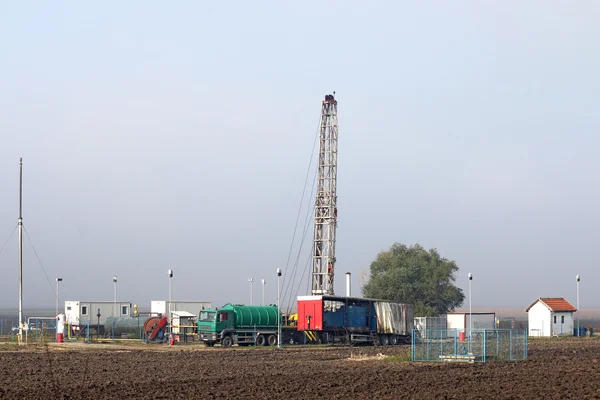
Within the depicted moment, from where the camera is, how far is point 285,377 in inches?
1133

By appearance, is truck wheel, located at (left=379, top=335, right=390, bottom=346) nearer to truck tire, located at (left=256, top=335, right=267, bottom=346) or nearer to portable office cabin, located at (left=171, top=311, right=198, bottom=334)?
truck tire, located at (left=256, top=335, right=267, bottom=346)

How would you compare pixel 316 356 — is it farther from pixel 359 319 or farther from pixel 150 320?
pixel 150 320

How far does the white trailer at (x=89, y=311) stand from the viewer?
212 feet

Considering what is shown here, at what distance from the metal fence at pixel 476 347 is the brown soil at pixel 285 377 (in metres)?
0.90

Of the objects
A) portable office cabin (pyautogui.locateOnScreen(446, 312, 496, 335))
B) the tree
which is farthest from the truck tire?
the tree

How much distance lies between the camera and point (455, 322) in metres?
67.7

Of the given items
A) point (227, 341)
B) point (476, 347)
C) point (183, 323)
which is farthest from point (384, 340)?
point (476, 347)

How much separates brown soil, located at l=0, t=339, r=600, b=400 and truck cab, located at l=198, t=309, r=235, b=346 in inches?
340

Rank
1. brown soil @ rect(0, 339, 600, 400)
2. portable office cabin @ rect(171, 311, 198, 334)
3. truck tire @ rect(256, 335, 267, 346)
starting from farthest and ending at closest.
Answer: portable office cabin @ rect(171, 311, 198, 334) < truck tire @ rect(256, 335, 267, 346) < brown soil @ rect(0, 339, 600, 400)

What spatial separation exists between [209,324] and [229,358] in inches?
466

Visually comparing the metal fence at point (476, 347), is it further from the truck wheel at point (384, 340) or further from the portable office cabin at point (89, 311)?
the portable office cabin at point (89, 311)

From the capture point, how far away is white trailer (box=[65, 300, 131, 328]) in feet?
212

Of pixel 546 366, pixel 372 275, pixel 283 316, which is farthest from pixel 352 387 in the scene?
pixel 372 275

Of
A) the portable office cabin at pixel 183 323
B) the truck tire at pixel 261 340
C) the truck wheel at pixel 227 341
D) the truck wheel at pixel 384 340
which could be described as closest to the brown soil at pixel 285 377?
the truck wheel at pixel 227 341
